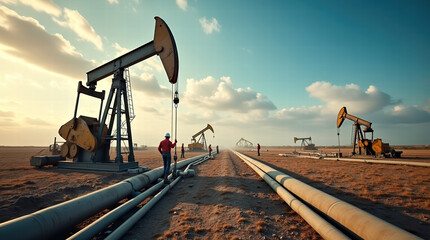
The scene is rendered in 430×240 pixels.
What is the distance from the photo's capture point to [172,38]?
8.90 m

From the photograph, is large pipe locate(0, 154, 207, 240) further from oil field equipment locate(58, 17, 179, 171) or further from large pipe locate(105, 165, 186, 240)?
oil field equipment locate(58, 17, 179, 171)

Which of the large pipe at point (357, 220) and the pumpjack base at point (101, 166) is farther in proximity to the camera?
the pumpjack base at point (101, 166)

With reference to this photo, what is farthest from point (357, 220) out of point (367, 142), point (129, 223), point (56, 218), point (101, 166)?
point (367, 142)

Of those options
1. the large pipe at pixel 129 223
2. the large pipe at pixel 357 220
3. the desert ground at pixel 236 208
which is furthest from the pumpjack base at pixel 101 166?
the large pipe at pixel 357 220

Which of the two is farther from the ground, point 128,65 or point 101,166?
point 128,65

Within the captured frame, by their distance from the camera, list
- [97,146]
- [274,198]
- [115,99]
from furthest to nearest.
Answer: [115,99], [97,146], [274,198]

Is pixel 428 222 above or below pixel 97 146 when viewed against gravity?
below

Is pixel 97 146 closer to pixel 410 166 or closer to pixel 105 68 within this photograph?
pixel 105 68

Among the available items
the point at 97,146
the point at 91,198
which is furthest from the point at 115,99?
the point at 91,198

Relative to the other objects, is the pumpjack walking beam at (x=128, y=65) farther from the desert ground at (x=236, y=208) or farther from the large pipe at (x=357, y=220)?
the large pipe at (x=357, y=220)

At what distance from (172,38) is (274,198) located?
822cm

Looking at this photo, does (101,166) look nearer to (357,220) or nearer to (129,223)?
(129,223)

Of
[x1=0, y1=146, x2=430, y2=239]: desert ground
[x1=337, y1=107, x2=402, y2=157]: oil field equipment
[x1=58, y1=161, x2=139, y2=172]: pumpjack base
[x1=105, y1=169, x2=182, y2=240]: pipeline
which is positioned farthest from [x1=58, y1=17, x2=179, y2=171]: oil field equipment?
[x1=337, y1=107, x2=402, y2=157]: oil field equipment

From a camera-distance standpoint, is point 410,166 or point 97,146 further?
point 410,166
